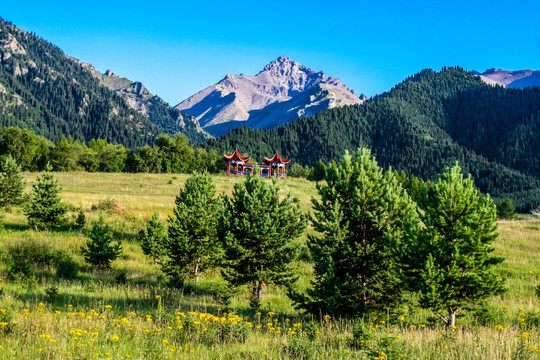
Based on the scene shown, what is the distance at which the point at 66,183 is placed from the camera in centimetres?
5506

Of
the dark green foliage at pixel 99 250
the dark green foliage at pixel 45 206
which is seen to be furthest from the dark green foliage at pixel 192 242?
the dark green foliage at pixel 45 206

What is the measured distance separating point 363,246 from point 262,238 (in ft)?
15.2

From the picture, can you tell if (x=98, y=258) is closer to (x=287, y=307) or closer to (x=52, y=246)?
(x=52, y=246)

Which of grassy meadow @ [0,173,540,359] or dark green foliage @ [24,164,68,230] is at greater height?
dark green foliage @ [24,164,68,230]

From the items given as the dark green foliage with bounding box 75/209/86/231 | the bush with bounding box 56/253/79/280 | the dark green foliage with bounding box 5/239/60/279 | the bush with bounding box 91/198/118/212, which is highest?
the bush with bounding box 91/198/118/212

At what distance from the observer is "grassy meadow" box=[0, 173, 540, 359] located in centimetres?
616

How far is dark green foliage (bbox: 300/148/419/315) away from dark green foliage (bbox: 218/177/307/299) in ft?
11.1

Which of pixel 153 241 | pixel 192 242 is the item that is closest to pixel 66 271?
pixel 153 241

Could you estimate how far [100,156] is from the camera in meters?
103

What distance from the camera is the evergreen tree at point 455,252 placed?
30.4 feet

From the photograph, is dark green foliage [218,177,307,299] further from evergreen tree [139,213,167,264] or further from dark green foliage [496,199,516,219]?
dark green foliage [496,199,516,219]

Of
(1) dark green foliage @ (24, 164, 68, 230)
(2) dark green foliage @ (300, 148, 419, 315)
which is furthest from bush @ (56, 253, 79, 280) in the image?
(2) dark green foliage @ (300, 148, 419, 315)

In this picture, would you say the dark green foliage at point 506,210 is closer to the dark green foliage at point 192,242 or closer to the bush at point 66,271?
the dark green foliage at point 192,242

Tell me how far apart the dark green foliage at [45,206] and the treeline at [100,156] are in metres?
76.6
